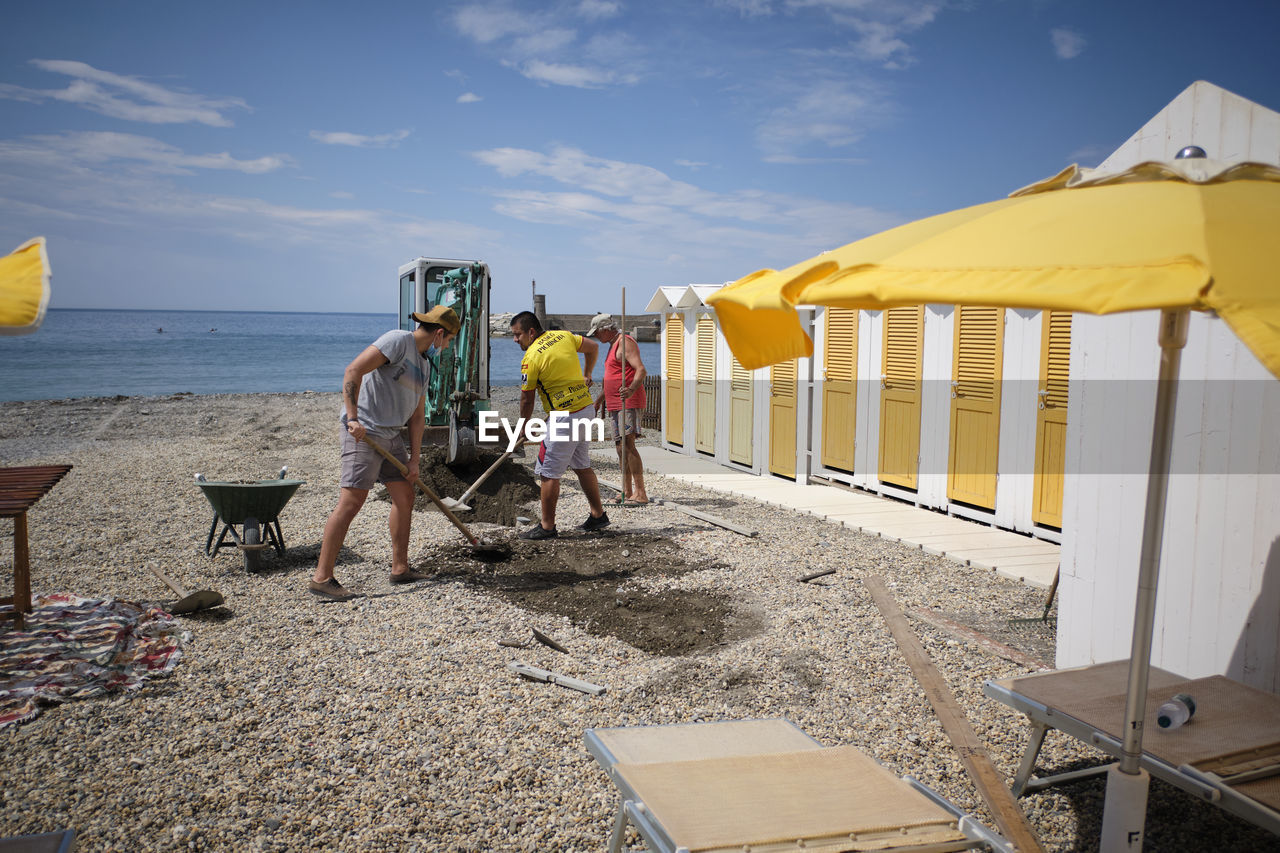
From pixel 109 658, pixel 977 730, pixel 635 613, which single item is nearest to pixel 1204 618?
pixel 977 730

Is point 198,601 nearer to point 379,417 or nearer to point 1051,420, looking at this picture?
point 379,417

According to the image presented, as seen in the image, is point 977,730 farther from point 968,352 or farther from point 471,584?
point 968,352

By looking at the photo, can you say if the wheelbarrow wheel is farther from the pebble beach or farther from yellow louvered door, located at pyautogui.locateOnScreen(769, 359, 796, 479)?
yellow louvered door, located at pyautogui.locateOnScreen(769, 359, 796, 479)

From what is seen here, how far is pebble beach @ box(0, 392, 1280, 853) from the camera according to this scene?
2.96 m

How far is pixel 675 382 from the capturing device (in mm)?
13281

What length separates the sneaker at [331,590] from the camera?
215 inches

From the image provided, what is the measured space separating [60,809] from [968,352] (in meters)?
7.43

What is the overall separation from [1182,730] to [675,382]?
427 inches

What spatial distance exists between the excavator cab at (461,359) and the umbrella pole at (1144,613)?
7.97m

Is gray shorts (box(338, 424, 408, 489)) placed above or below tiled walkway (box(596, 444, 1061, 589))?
above

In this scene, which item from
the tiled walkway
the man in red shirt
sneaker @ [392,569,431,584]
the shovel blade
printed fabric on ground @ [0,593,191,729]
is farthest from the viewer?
the man in red shirt

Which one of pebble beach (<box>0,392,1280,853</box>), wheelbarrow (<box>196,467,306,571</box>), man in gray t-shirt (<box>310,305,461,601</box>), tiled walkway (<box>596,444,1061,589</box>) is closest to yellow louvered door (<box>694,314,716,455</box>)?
tiled walkway (<box>596,444,1061,589</box>)

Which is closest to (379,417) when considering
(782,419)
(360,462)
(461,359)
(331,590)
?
(360,462)

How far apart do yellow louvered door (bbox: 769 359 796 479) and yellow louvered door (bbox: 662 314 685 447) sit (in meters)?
2.53
